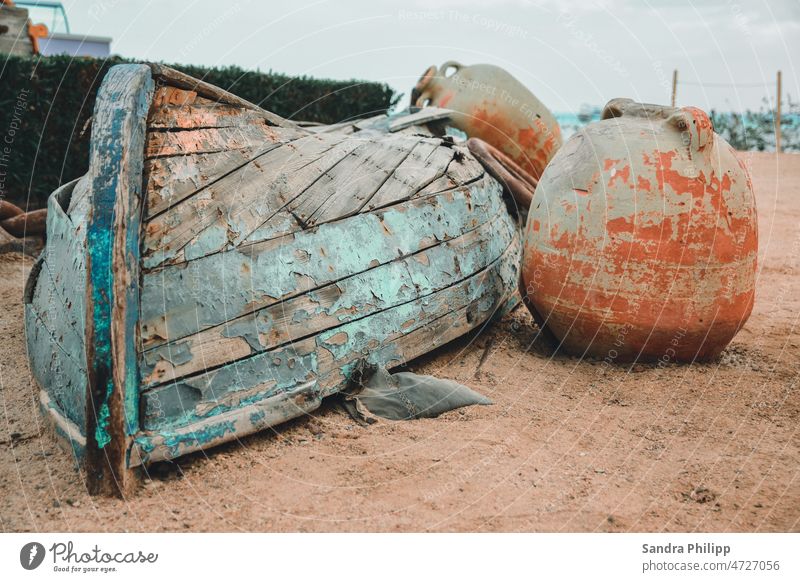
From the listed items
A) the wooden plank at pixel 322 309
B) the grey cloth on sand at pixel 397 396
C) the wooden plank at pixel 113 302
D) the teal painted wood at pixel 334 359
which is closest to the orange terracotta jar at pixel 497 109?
the teal painted wood at pixel 334 359

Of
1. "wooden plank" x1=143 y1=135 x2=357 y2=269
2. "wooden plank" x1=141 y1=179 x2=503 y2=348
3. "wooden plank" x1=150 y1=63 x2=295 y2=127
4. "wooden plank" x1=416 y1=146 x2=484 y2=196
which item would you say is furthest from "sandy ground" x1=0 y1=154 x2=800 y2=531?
"wooden plank" x1=150 y1=63 x2=295 y2=127

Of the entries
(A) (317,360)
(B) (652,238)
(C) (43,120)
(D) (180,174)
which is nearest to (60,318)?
(D) (180,174)

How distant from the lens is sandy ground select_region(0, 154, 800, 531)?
7.95 ft

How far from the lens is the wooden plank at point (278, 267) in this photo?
105 inches

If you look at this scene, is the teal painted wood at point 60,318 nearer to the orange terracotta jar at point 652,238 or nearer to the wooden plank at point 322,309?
the wooden plank at point 322,309

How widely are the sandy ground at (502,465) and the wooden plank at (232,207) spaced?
0.83 m

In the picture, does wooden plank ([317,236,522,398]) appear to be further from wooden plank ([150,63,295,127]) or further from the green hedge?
the green hedge

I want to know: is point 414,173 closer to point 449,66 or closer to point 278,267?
point 278,267

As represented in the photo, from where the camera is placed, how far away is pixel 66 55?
23.1 ft

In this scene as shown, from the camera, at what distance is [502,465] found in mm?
2770

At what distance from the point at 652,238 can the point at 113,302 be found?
8.10 ft

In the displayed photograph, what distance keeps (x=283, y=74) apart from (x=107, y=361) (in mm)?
6896

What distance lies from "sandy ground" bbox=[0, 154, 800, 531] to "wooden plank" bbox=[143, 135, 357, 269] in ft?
2.72
